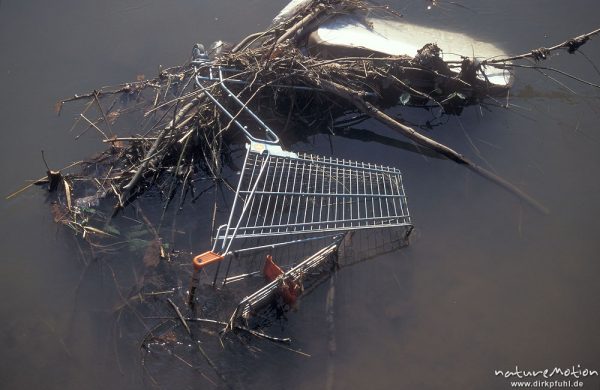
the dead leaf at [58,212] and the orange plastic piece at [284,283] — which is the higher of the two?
the dead leaf at [58,212]

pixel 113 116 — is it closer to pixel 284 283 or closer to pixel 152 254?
pixel 152 254

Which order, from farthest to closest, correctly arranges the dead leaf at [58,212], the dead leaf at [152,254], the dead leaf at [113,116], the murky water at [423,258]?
the dead leaf at [113,116] → the dead leaf at [58,212] → the dead leaf at [152,254] → the murky water at [423,258]

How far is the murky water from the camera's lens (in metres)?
3.22

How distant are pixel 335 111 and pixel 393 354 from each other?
6.64 feet

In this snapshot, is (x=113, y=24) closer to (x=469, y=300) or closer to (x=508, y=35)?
(x=508, y=35)

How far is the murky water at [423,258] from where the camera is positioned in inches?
127

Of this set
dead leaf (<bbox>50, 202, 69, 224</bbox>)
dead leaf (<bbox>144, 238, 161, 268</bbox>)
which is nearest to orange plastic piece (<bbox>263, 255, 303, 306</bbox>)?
dead leaf (<bbox>144, 238, 161, 268</bbox>)

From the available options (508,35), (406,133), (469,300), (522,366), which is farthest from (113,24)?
(522,366)

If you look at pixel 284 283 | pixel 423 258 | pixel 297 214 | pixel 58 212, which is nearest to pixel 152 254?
pixel 58 212

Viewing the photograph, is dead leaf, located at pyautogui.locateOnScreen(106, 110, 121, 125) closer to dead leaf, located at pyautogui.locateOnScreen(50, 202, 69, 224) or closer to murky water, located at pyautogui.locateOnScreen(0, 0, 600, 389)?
murky water, located at pyautogui.locateOnScreen(0, 0, 600, 389)

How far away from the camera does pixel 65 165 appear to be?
13.7 ft

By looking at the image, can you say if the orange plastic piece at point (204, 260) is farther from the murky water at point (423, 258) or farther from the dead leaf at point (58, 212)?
the dead leaf at point (58, 212)

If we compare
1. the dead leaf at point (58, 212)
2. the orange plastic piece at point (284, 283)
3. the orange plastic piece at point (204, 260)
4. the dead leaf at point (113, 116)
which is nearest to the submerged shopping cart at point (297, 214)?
the orange plastic piece at point (284, 283)

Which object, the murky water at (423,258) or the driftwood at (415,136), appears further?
the driftwood at (415,136)
